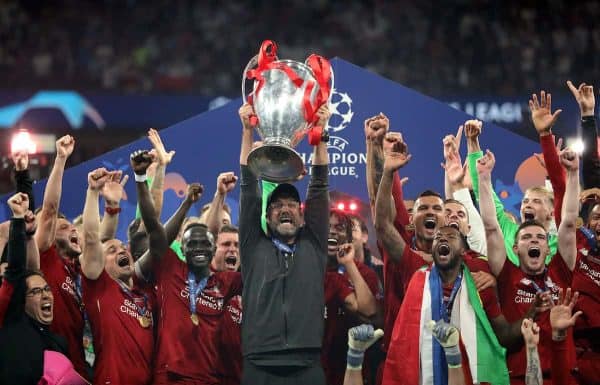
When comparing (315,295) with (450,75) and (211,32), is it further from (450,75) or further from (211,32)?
(211,32)

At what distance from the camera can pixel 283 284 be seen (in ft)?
19.9

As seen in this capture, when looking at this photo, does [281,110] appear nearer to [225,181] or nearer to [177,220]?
[225,181]

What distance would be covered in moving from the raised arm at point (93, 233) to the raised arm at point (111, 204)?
0.22 metres

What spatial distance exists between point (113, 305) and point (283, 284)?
1.10 m

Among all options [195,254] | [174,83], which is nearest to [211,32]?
[174,83]

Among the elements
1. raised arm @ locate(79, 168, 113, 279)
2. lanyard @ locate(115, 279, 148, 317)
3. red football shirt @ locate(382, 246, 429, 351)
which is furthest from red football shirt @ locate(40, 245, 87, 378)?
red football shirt @ locate(382, 246, 429, 351)

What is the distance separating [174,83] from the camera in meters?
14.0

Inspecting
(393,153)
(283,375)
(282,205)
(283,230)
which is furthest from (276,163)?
(283,375)

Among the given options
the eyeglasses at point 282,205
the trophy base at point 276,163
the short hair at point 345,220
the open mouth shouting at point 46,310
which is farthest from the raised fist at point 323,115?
the open mouth shouting at point 46,310

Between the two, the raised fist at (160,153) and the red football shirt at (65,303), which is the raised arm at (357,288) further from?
the red football shirt at (65,303)

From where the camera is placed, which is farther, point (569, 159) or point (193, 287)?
point (193, 287)

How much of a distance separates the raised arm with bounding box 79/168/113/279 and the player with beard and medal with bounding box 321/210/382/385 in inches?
47.7

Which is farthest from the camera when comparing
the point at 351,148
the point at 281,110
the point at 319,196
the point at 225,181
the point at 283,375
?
the point at 351,148

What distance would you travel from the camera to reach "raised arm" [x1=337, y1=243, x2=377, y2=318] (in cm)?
677
